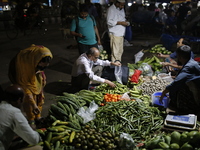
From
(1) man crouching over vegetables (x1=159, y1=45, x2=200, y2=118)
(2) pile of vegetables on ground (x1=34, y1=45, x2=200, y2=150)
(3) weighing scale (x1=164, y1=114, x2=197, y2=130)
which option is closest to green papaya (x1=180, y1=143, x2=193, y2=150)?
(2) pile of vegetables on ground (x1=34, y1=45, x2=200, y2=150)

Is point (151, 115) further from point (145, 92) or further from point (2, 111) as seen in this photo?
point (2, 111)

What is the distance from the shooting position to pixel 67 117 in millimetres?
3824

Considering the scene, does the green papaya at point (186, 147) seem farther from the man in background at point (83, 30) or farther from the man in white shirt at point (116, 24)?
the man in white shirt at point (116, 24)

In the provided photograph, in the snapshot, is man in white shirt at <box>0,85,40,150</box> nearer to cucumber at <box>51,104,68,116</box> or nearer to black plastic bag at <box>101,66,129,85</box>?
cucumber at <box>51,104,68,116</box>

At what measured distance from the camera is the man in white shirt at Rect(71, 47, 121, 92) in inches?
198

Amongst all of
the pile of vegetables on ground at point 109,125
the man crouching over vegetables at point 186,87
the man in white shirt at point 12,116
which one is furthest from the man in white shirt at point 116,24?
the man in white shirt at point 12,116

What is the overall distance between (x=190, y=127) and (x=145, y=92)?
76.4 inches

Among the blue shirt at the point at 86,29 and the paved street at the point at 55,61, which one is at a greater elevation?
the blue shirt at the point at 86,29

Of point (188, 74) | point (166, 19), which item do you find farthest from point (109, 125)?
point (166, 19)

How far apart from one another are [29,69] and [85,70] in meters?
1.78

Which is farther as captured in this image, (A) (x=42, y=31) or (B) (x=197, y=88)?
(A) (x=42, y=31)

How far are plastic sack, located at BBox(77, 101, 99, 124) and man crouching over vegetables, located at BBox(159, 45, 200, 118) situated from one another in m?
1.34

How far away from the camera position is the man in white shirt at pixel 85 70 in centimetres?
504

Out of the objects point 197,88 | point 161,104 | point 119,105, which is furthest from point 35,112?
point 197,88
